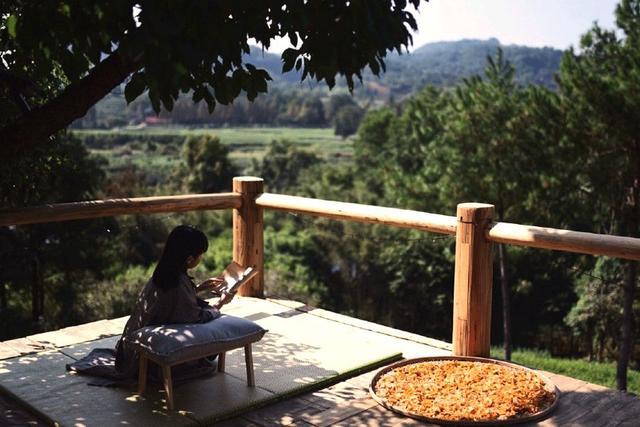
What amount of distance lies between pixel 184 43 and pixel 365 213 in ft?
9.23

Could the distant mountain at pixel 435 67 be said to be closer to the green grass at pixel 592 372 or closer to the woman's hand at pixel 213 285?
the green grass at pixel 592 372

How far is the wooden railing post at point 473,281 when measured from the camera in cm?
440

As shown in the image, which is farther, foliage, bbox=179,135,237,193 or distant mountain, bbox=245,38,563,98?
distant mountain, bbox=245,38,563,98

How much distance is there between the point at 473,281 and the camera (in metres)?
4.45

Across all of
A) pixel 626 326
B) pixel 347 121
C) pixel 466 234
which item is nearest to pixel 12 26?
pixel 466 234

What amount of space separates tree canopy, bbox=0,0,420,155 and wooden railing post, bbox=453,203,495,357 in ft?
5.38

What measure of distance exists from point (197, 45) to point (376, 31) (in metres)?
0.67

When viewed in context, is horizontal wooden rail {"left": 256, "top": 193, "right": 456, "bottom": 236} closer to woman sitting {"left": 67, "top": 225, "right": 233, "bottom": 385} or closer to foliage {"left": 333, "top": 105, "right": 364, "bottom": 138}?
woman sitting {"left": 67, "top": 225, "right": 233, "bottom": 385}

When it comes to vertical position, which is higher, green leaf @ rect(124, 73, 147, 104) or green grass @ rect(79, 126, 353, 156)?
green leaf @ rect(124, 73, 147, 104)

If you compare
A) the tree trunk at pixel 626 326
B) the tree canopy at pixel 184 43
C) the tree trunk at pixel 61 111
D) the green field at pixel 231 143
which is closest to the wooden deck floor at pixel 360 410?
the tree trunk at pixel 61 111

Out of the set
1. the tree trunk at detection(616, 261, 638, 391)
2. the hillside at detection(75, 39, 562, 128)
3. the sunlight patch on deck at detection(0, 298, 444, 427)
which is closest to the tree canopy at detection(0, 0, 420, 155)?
the sunlight patch on deck at detection(0, 298, 444, 427)

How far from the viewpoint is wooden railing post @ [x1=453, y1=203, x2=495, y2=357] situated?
440 centimetres

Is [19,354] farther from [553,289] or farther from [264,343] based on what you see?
[553,289]

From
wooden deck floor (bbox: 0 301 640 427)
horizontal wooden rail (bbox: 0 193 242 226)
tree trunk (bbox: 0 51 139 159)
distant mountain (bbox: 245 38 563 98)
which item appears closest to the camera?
tree trunk (bbox: 0 51 139 159)
